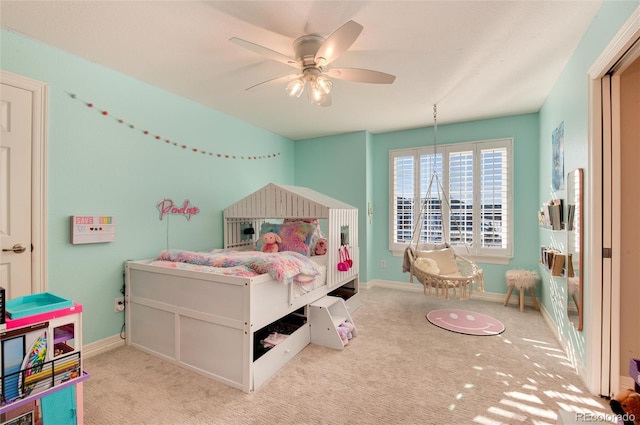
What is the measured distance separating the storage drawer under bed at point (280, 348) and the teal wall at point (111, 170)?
1.32 m

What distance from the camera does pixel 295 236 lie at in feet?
10.9

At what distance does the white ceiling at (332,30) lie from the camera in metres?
1.78

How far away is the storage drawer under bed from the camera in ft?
6.54

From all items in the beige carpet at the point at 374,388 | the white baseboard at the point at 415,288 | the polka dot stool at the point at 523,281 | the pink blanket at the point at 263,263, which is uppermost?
the pink blanket at the point at 263,263

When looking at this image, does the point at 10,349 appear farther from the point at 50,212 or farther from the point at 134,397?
the point at 50,212

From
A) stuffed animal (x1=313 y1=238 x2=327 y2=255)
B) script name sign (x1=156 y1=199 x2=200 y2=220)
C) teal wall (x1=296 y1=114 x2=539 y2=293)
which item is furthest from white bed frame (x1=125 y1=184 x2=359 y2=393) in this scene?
teal wall (x1=296 y1=114 x2=539 y2=293)

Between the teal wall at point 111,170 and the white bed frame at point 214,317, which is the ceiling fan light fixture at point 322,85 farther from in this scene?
the teal wall at point 111,170

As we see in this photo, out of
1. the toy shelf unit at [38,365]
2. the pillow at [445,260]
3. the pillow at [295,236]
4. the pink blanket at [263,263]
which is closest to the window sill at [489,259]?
the pillow at [445,260]

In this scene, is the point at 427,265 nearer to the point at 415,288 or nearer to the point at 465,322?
the point at 465,322

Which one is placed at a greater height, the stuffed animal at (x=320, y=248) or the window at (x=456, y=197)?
the window at (x=456, y=197)

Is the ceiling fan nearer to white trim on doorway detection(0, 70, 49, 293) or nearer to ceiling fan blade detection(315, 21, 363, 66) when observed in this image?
ceiling fan blade detection(315, 21, 363, 66)

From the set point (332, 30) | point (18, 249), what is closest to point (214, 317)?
point (18, 249)

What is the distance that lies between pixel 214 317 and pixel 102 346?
1208 mm

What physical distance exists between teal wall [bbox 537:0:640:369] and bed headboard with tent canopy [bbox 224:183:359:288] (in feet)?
6.41
